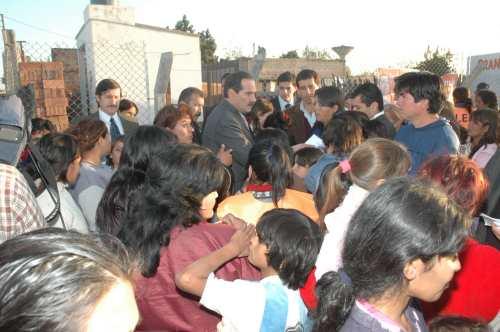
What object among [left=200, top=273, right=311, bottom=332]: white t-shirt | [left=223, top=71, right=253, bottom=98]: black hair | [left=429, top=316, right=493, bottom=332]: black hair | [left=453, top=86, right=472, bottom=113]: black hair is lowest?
[left=200, top=273, right=311, bottom=332]: white t-shirt

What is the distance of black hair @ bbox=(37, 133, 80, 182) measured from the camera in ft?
10.1

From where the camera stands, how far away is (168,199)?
2.06m

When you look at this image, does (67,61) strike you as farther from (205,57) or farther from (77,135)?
(205,57)

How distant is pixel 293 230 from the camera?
2.04 metres

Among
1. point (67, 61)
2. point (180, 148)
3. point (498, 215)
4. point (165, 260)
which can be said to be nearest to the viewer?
point (165, 260)

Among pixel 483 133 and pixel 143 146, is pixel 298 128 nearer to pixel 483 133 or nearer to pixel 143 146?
pixel 483 133

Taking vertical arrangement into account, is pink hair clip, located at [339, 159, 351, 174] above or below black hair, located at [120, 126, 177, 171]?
below

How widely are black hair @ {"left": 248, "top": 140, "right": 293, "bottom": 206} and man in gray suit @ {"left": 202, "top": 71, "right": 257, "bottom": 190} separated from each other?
1419 mm

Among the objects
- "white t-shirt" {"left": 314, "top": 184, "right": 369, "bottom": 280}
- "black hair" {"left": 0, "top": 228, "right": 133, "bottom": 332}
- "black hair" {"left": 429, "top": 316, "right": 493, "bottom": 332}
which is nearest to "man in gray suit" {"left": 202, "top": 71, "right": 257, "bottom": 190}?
"white t-shirt" {"left": 314, "top": 184, "right": 369, "bottom": 280}

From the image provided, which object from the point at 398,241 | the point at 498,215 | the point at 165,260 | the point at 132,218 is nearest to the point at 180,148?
the point at 132,218

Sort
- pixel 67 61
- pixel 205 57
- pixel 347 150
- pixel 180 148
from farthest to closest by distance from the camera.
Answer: pixel 205 57, pixel 67 61, pixel 347 150, pixel 180 148

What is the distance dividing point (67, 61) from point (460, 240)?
6.03 meters

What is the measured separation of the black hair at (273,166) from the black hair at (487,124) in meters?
3.45

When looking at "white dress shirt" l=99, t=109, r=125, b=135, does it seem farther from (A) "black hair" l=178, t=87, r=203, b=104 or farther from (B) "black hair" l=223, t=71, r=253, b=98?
(B) "black hair" l=223, t=71, r=253, b=98
